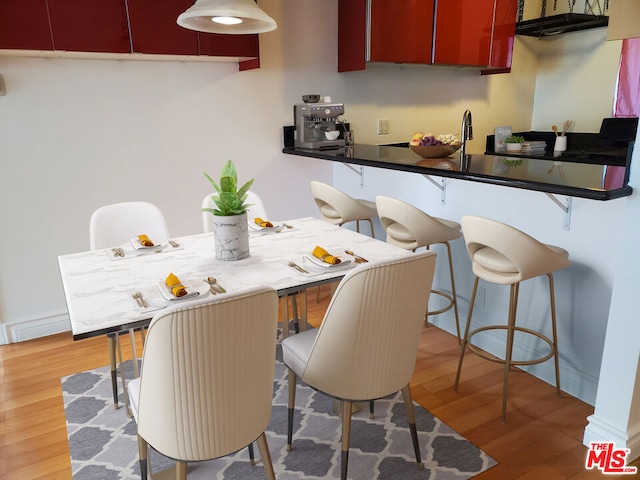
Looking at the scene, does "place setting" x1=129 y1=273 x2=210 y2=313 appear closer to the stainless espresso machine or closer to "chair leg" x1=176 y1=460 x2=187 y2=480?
"chair leg" x1=176 y1=460 x2=187 y2=480

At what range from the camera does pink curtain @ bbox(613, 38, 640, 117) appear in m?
4.02

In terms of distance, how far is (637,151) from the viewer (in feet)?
5.57

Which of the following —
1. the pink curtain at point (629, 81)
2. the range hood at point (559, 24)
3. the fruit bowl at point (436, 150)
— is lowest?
the fruit bowl at point (436, 150)

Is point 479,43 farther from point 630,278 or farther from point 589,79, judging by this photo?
point 630,278

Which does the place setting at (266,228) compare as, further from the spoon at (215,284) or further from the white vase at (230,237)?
the spoon at (215,284)

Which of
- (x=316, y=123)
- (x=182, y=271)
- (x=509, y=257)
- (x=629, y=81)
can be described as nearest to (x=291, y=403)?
(x=182, y=271)

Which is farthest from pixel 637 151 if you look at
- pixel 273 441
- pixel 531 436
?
pixel 273 441

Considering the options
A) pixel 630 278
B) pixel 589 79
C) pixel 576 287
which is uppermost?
pixel 589 79

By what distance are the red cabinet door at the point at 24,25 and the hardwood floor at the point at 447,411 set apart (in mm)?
1708

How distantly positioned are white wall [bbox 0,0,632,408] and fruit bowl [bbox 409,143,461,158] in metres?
0.16

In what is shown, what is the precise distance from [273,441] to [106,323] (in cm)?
100

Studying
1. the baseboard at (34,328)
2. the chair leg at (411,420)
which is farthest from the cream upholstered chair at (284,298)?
the baseboard at (34,328)

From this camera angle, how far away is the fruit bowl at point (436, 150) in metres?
2.84

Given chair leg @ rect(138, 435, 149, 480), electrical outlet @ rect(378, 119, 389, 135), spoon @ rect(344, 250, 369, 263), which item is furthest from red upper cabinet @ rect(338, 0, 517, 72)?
chair leg @ rect(138, 435, 149, 480)
